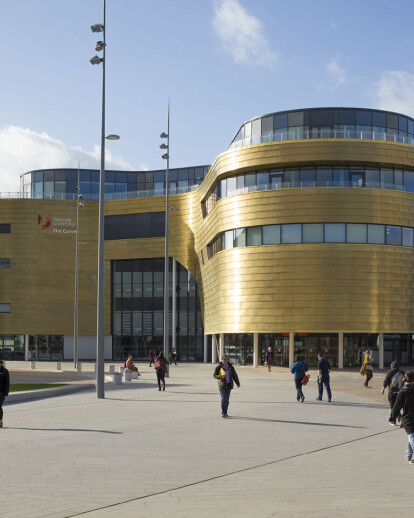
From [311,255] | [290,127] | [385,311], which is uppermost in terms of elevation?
[290,127]

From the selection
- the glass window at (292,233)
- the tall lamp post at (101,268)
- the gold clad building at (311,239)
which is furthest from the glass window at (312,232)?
the tall lamp post at (101,268)

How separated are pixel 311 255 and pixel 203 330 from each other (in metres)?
21.5

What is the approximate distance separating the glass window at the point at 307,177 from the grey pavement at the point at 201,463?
98.6ft

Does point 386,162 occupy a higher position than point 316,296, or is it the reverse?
point 386,162

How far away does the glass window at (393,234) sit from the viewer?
5059 centimetres

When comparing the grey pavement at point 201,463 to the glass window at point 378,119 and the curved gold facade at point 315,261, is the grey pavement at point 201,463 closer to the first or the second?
the curved gold facade at point 315,261

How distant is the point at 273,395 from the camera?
2748 cm

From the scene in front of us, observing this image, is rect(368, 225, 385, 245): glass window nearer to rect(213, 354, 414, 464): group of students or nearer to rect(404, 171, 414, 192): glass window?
rect(404, 171, 414, 192): glass window

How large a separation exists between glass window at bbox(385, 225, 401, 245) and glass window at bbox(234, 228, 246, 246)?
32.7 ft

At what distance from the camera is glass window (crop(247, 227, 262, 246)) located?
51.6m

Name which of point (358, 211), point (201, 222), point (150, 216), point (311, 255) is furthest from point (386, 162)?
point (150, 216)

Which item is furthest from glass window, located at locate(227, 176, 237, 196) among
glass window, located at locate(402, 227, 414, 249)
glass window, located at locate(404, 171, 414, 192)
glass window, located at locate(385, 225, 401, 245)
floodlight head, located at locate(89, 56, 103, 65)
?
floodlight head, located at locate(89, 56, 103, 65)

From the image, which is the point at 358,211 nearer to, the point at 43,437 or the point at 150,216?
the point at 150,216

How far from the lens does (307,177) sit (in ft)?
167
